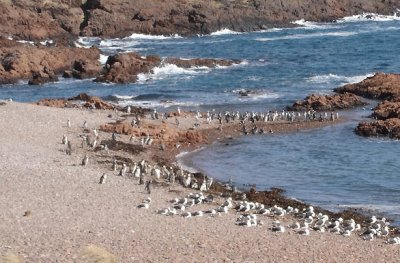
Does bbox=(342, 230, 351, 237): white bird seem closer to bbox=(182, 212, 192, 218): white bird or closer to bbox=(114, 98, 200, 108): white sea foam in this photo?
bbox=(182, 212, 192, 218): white bird

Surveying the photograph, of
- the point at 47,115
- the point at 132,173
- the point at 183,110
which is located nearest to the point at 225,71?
the point at 183,110

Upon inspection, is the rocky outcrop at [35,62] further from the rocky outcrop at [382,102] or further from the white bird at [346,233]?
the white bird at [346,233]

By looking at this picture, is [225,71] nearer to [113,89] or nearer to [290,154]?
[113,89]

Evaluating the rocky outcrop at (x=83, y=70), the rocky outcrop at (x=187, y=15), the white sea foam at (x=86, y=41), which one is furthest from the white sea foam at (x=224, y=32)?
the rocky outcrop at (x=83, y=70)

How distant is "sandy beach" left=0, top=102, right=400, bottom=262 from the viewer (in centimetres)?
1788

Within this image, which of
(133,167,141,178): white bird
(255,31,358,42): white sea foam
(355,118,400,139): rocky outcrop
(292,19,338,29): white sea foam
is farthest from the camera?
(292,19,338,29): white sea foam

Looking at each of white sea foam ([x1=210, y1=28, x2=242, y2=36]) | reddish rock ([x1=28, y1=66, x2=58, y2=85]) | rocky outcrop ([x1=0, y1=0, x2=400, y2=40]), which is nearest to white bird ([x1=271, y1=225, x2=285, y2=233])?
reddish rock ([x1=28, y1=66, x2=58, y2=85])

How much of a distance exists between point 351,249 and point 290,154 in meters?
14.3

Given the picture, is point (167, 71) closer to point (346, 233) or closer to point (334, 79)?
point (334, 79)

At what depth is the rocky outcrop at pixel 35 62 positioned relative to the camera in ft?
197

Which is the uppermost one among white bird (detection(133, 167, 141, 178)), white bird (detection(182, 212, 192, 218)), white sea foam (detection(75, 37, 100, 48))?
white sea foam (detection(75, 37, 100, 48))

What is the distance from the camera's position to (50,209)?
21.7 metres

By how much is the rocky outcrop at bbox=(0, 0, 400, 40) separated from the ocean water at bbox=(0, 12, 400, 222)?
2.68 m

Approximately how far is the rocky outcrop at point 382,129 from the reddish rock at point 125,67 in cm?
2498
